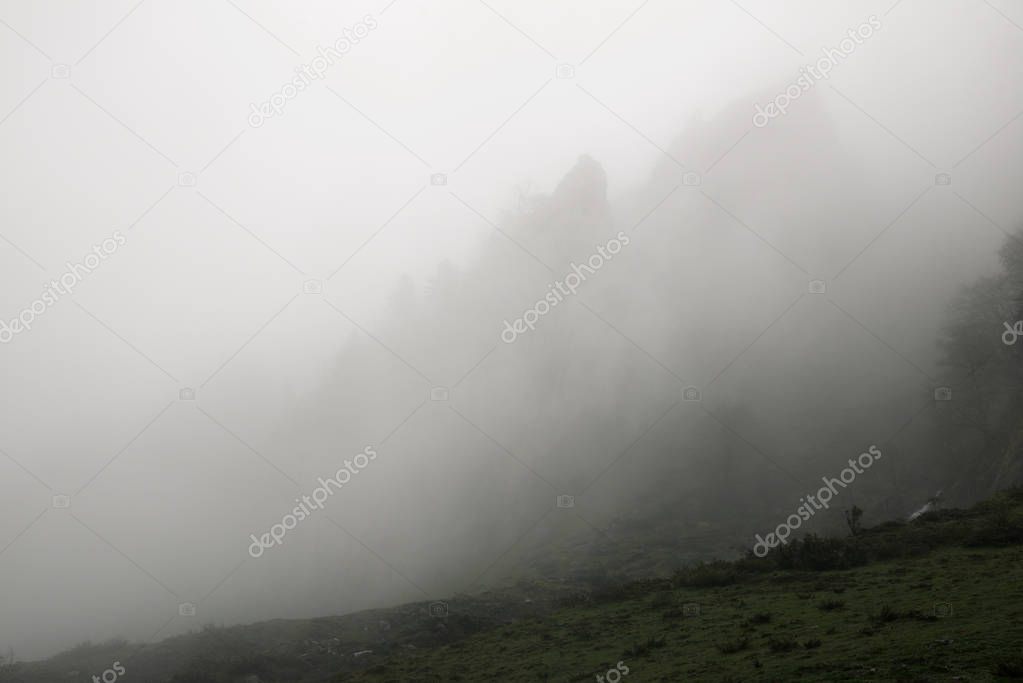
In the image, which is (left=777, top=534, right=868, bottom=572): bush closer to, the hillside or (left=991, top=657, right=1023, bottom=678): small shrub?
the hillside

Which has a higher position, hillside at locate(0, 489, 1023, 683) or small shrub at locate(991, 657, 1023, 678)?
hillside at locate(0, 489, 1023, 683)

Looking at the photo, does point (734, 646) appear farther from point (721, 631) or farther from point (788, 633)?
point (721, 631)

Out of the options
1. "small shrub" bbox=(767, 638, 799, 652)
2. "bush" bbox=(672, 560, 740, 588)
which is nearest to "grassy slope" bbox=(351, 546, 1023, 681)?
"small shrub" bbox=(767, 638, 799, 652)

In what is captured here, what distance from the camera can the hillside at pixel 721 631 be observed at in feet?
53.0

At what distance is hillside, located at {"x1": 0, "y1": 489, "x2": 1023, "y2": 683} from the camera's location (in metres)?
16.2

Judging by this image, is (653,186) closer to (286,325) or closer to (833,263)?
(833,263)

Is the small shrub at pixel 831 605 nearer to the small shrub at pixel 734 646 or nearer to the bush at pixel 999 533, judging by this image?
the small shrub at pixel 734 646

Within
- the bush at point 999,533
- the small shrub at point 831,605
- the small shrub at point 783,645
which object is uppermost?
the bush at point 999,533

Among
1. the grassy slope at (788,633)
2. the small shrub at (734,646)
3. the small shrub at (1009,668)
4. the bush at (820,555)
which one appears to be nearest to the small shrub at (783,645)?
the grassy slope at (788,633)

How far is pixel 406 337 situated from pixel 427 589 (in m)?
45.9

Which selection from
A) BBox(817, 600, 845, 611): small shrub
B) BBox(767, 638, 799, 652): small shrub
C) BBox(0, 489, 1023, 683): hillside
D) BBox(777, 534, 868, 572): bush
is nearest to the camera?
BBox(0, 489, 1023, 683): hillside

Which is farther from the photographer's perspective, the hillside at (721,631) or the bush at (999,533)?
the bush at (999,533)

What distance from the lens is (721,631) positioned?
73.0 ft

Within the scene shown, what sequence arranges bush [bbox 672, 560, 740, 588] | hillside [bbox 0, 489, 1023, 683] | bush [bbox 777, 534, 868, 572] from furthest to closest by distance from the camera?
1. bush [bbox 672, 560, 740, 588]
2. bush [bbox 777, 534, 868, 572]
3. hillside [bbox 0, 489, 1023, 683]
